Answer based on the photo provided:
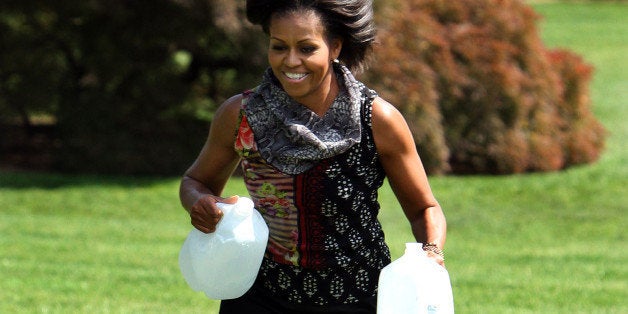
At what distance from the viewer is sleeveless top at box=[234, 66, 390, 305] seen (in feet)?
12.7

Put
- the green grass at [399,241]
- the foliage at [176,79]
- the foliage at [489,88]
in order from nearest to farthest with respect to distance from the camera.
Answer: the green grass at [399,241] < the foliage at [176,79] < the foliage at [489,88]

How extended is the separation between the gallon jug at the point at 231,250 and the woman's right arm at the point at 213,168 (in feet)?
0.14

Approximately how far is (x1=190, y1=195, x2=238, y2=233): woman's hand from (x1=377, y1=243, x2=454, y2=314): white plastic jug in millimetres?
596

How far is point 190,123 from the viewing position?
44.8 ft

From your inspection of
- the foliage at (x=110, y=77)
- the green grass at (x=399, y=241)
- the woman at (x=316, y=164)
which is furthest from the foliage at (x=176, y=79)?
the woman at (x=316, y=164)

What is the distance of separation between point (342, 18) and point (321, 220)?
660mm

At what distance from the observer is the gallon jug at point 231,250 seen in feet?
12.3

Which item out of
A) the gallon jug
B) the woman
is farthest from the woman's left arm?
the gallon jug

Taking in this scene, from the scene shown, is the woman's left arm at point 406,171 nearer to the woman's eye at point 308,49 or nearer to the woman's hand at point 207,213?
the woman's eye at point 308,49

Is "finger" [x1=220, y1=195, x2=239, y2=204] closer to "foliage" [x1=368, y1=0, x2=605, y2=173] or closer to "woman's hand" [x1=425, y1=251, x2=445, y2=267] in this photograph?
"woman's hand" [x1=425, y1=251, x2=445, y2=267]

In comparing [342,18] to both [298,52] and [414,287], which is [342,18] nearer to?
[298,52]

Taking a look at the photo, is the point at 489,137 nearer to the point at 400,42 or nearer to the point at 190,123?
Result: the point at 400,42

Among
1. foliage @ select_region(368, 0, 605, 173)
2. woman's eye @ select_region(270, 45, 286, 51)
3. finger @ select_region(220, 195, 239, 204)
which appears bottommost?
foliage @ select_region(368, 0, 605, 173)

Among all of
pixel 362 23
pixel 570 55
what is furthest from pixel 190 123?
pixel 362 23
